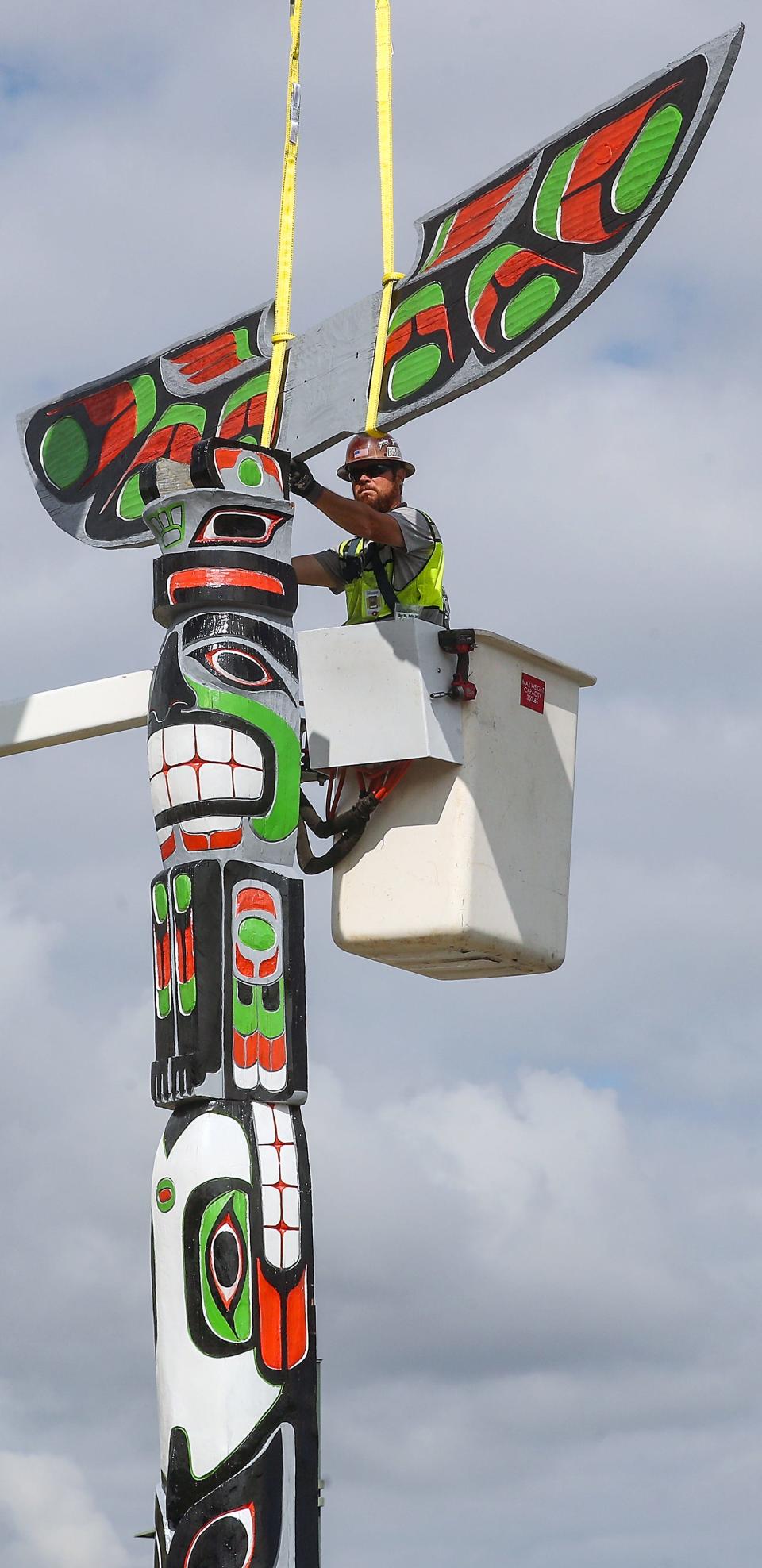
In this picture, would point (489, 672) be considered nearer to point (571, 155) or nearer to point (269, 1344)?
point (571, 155)

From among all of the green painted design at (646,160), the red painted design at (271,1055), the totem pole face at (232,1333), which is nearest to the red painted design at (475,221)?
the green painted design at (646,160)

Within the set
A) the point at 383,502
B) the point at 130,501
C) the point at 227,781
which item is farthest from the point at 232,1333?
the point at 130,501

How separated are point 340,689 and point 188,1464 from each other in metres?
4.02

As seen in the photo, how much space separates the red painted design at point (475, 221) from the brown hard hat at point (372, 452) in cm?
103

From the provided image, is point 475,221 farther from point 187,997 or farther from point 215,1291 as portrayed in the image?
point 215,1291

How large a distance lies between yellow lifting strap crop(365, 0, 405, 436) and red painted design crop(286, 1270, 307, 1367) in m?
4.64

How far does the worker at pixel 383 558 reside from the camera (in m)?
13.4

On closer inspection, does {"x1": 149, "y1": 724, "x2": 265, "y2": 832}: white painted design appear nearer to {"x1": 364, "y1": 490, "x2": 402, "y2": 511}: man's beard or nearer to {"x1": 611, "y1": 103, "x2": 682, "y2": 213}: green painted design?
{"x1": 364, "y1": 490, "x2": 402, "y2": 511}: man's beard

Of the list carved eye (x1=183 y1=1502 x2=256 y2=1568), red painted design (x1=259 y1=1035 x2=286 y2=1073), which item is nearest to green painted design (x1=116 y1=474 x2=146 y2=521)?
red painted design (x1=259 y1=1035 x2=286 y2=1073)

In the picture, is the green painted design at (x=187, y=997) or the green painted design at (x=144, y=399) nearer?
the green painted design at (x=187, y=997)

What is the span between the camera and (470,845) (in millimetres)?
12883

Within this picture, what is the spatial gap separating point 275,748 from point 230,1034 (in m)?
1.42

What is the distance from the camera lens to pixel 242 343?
51.6 feet

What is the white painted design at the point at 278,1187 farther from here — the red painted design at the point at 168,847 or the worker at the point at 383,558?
the worker at the point at 383,558
